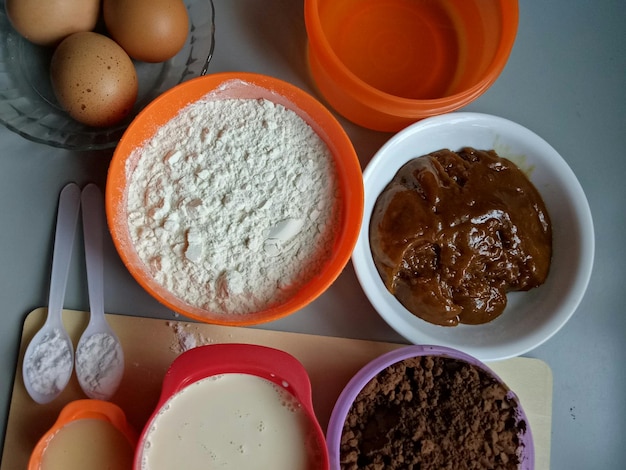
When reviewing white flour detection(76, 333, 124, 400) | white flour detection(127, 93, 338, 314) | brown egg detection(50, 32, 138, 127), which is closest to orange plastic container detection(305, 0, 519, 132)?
A: white flour detection(127, 93, 338, 314)

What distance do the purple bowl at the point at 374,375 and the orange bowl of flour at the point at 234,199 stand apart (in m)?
0.15

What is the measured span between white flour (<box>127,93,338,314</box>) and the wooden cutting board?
0.34ft

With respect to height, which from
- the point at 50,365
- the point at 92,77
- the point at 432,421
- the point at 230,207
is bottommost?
the point at 50,365

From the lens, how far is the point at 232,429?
80cm

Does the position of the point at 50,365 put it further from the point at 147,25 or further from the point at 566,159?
the point at 566,159

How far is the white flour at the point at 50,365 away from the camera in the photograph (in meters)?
0.87

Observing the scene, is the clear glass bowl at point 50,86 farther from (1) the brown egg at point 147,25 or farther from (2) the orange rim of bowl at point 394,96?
(2) the orange rim of bowl at point 394,96

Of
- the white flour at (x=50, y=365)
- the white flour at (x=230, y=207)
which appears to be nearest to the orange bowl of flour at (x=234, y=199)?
the white flour at (x=230, y=207)

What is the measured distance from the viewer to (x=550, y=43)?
1.05 metres

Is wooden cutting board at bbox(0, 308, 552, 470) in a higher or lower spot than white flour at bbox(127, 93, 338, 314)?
lower

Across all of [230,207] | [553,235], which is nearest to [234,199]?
[230,207]

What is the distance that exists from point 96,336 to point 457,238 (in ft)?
1.92

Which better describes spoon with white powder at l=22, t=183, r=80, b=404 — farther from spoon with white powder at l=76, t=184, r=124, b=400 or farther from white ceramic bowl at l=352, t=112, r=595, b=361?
white ceramic bowl at l=352, t=112, r=595, b=361

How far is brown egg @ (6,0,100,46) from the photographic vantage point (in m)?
0.82
